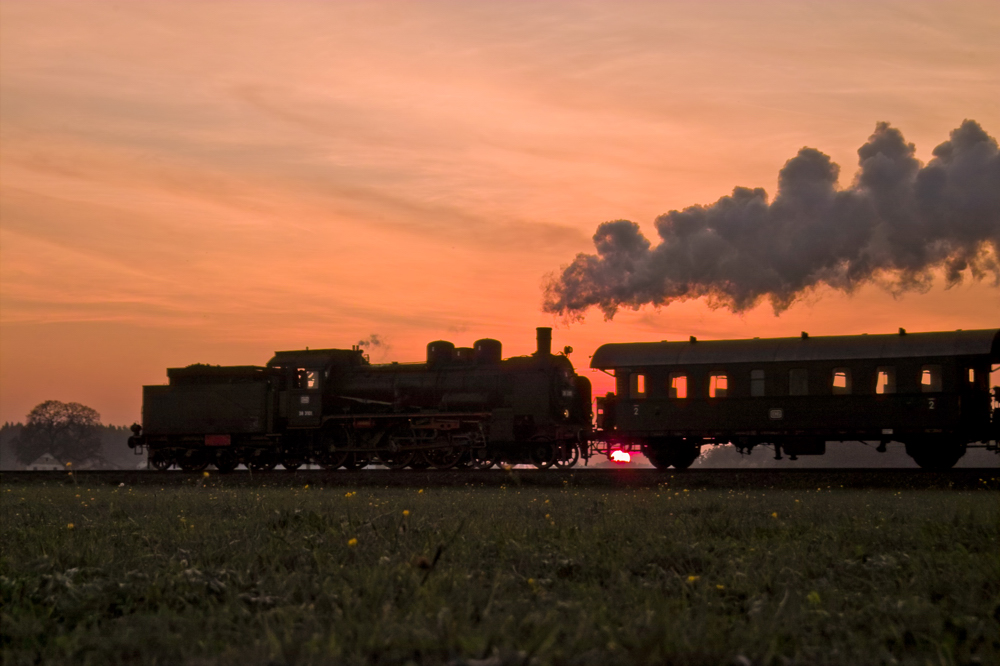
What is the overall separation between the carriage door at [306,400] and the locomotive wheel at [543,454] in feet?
23.5

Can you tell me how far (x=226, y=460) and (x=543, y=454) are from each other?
1182 cm

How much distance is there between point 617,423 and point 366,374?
8.97 m

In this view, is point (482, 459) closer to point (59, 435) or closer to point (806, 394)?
point (806, 394)

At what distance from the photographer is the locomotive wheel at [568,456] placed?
29266 mm

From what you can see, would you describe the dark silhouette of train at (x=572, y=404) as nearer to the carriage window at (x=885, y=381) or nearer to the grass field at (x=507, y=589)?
the carriage window at (x=885, y=381)

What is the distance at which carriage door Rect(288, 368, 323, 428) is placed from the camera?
31156 millimetres

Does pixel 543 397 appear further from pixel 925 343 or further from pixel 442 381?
pixel 925 343

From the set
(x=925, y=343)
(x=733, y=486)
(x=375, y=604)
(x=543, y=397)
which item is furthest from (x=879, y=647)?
(x=543, y=397)

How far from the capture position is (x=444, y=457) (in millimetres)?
29656

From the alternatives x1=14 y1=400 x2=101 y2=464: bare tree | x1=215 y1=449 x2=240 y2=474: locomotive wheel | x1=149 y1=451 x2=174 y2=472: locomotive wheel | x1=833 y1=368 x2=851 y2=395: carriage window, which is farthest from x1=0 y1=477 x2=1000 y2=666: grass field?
x1=14 y1=400 x2=101 y2=464: bare tree

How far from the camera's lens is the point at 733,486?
2155 cm

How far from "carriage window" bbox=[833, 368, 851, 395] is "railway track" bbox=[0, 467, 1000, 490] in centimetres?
279

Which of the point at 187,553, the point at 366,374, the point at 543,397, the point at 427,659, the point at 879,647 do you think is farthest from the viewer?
the point at 366,374

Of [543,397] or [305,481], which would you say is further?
[543,397]
